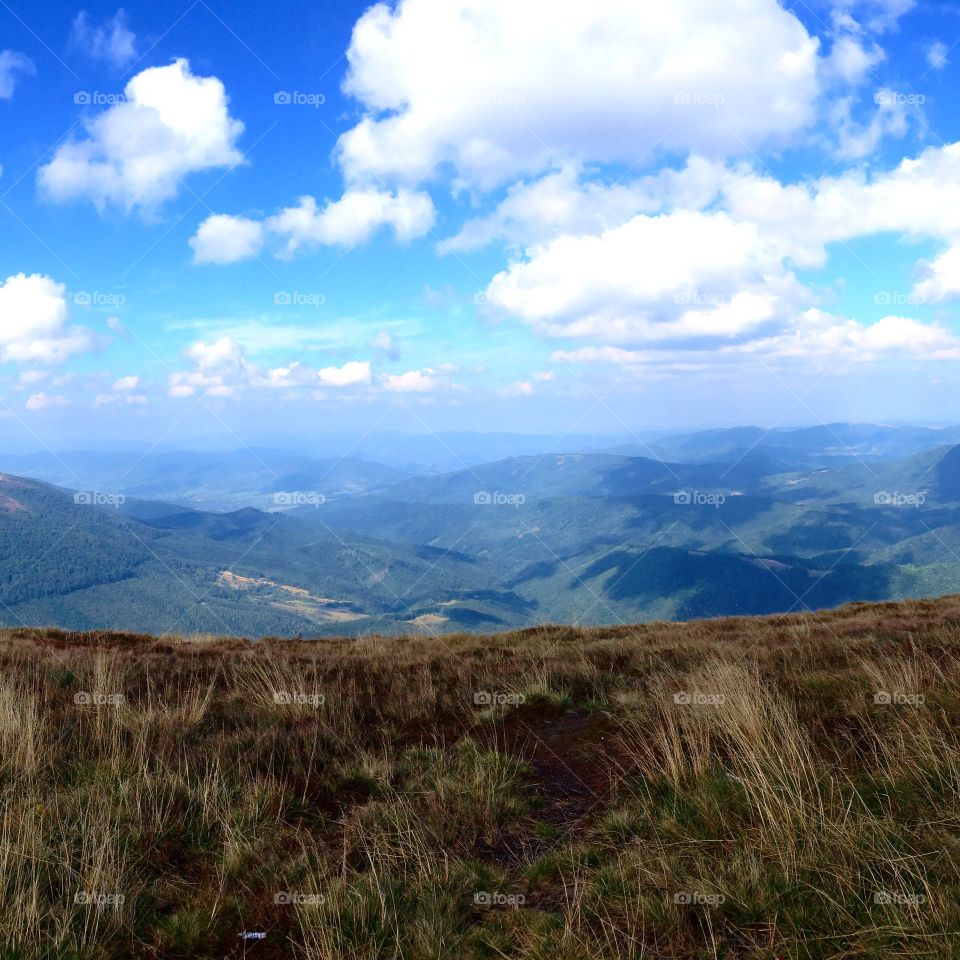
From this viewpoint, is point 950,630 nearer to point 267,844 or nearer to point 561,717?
point 561,717

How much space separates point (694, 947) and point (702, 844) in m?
1.11

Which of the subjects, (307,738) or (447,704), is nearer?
(307,738)

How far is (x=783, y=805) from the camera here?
421 centimetres

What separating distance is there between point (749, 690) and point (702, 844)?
262cm

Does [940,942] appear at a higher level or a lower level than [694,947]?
higher

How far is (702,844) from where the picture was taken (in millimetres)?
4320

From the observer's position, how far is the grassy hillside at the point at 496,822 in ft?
11.5

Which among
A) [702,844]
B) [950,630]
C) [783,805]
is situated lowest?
[950,630]

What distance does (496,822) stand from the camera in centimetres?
505

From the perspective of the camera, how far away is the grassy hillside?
11.5ft

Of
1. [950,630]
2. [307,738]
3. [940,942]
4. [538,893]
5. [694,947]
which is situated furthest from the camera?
[950,630]

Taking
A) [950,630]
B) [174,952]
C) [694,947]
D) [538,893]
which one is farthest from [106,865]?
[950,630]

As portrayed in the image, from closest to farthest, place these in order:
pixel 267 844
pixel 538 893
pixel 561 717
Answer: pixel 538 893 < pixel 267 844 < pixel 561 717

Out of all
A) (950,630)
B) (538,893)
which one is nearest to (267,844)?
(538,893)
